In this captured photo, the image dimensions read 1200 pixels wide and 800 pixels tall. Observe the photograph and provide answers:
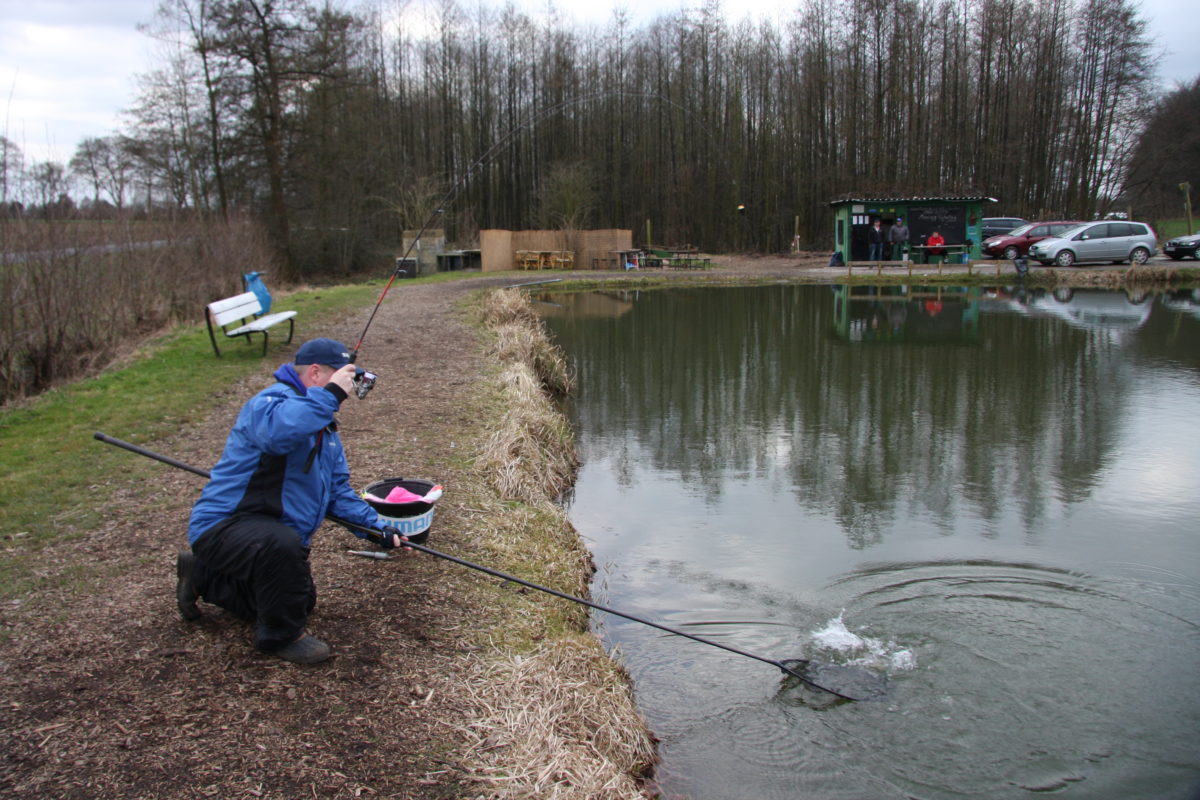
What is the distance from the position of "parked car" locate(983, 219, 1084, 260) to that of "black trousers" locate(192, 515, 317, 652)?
1239 inches

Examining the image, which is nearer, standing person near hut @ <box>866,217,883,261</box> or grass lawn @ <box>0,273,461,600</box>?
grass lawn @ <box>0,273,461,600</box>

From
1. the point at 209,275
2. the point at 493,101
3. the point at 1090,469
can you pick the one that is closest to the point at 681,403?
the point at 1090,469

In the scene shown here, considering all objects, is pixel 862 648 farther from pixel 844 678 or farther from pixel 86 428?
pixel 86 428

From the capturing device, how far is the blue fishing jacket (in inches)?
148

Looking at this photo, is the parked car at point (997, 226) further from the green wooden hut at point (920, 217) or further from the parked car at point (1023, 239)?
the green wooden hut at point (920, 217)

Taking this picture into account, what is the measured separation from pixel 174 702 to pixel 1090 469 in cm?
819

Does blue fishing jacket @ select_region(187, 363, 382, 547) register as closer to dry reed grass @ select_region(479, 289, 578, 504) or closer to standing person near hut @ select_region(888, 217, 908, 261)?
dry reed grass @ select_region(479, 289, 578, 504)

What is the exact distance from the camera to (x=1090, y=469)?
862cm

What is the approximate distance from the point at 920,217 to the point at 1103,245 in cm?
584

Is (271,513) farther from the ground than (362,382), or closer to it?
closer to it

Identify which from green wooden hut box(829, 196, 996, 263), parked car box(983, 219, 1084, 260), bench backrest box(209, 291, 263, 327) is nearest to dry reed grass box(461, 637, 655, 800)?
bench backrest box(209, 291, 263, 327)

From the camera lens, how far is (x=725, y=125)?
44875mm

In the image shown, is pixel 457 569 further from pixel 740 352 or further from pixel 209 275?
pixel 209 275

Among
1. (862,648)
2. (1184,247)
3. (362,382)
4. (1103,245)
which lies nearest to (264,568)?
(362,382)
